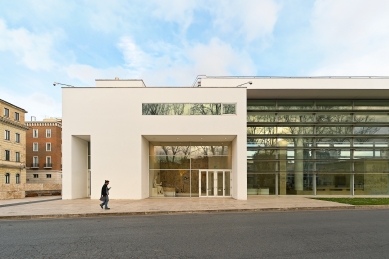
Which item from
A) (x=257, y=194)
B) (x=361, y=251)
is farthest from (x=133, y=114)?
(x=361, y=251)

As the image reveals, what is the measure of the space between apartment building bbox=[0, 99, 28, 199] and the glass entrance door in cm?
3704

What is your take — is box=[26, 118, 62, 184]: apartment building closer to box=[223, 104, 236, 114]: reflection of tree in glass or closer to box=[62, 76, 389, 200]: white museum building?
box=[62, 76, 389, 200]: white museum building

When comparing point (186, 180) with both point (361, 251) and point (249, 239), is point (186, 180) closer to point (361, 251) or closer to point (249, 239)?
point (249, 239)

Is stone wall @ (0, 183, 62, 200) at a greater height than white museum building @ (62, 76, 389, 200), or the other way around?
white museum building @ (62, 76, 389, 200)

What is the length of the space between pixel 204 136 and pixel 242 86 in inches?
211

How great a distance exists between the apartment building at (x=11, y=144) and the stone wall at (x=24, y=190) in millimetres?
22440

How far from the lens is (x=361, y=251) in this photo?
286 inches

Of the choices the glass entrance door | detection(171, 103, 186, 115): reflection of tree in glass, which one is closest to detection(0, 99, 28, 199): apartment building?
the glass entrance door

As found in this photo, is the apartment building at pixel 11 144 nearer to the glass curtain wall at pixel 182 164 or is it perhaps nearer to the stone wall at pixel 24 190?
the stone wall at pixel 24 190

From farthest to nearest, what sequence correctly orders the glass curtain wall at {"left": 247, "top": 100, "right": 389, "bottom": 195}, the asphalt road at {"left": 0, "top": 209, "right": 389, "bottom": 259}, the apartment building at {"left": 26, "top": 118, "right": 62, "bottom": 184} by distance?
the apartment building at {"left": 26, "top": 118, "right": 62, "bottom": 184} < the glass curtain wall at {"left": 247, "top": 100, "right": 389, "bottom": 195} < the asphalt road at {"left": 0, "top": 209, "right": 389, "bottom": 259}

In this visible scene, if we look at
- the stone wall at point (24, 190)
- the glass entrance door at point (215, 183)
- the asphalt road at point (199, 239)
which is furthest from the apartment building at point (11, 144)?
the asphalt road at point (199, 239)

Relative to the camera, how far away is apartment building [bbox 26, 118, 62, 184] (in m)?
67.5

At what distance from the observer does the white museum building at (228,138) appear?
23.1 meters

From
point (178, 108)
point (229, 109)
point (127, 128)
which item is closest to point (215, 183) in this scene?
point (229, 109)
